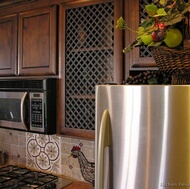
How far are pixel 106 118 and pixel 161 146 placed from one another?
9.0 inches

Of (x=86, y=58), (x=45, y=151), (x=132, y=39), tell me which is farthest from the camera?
(x=45, y=151)

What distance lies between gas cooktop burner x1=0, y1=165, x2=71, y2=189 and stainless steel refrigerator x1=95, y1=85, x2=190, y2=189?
1010 millimetres

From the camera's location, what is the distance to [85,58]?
5.17 ft

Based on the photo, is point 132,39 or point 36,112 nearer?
point 132,39

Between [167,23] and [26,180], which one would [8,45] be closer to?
[26,180]

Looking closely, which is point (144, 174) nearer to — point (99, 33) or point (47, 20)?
point (99, 33)

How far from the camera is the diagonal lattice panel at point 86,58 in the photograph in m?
1.48

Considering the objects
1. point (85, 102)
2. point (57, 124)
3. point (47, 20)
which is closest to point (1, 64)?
point (47, 20)

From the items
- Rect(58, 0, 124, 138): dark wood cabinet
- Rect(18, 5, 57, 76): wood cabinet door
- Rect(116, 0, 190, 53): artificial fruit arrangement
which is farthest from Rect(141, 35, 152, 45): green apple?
Rect(18, 5, 57, 76): wood cabinet door

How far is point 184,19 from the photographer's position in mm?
925

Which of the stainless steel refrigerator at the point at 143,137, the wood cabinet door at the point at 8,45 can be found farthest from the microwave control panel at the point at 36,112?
the stainless steel refrigerator at the point at 143,137

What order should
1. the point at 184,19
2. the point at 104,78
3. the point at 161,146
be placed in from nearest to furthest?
the point at 161,146
the point at 184,19
the point at 104,78

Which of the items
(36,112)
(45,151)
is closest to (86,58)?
(36,112)

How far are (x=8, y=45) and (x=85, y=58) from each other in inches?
29.2
